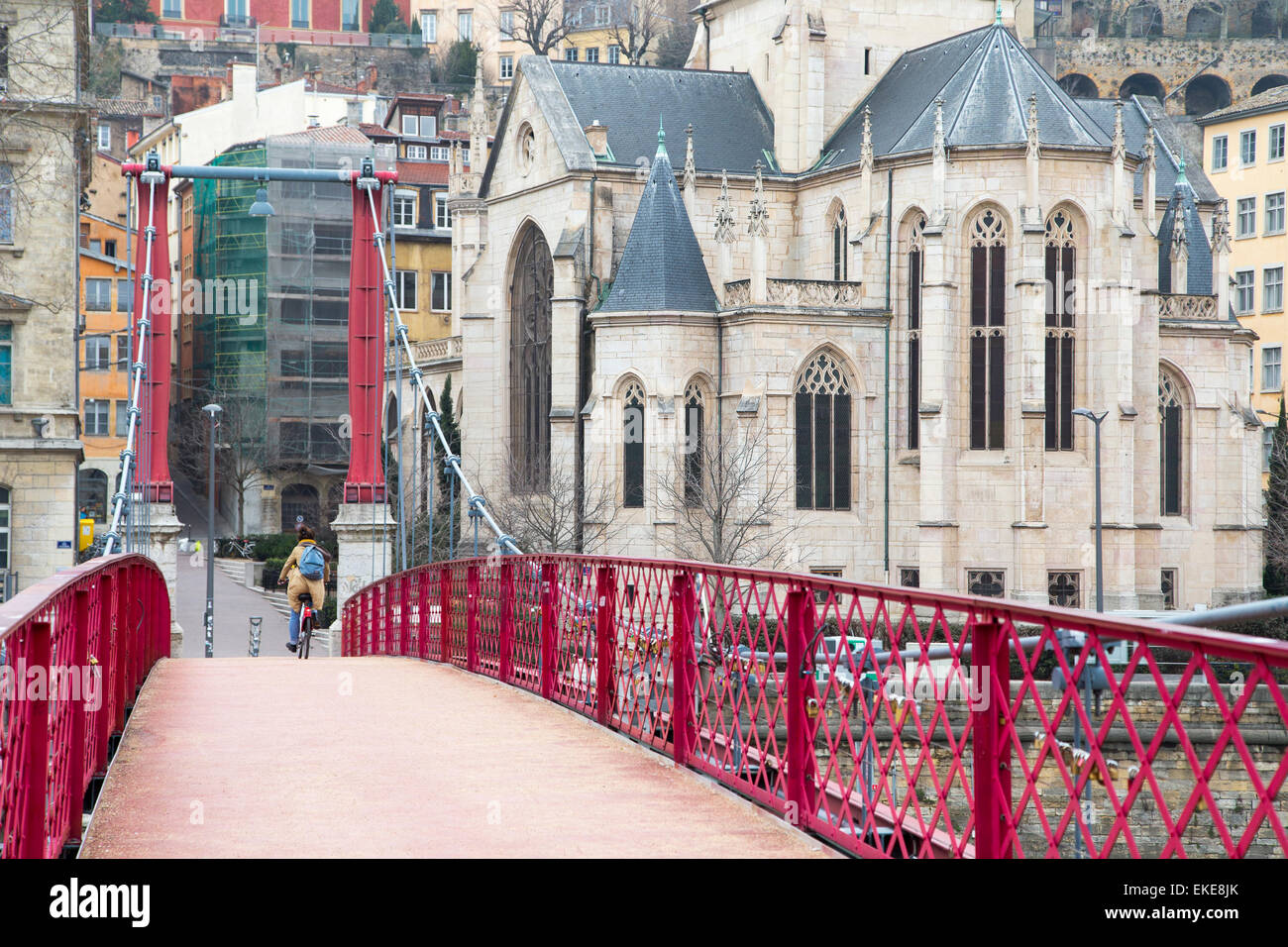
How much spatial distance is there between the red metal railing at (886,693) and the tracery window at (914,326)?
99.5 ft

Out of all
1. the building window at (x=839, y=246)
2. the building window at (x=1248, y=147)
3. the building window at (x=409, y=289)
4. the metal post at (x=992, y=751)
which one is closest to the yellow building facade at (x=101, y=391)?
the building window at (x=409, y=289)

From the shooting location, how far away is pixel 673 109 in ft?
163

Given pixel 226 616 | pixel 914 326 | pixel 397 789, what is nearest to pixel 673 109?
pixel 914 326

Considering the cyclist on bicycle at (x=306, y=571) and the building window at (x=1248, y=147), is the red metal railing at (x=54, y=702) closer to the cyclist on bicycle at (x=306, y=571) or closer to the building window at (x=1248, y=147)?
the cyclist on bicycle at (x=306, y=571)

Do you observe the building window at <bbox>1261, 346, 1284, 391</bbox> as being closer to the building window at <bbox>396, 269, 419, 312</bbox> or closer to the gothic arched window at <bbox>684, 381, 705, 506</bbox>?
the gothic arched window at <bbox>684, 381, 705, 506</bbox>

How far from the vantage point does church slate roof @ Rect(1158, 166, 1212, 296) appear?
50.7m

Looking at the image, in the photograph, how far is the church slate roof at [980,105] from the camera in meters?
42.5

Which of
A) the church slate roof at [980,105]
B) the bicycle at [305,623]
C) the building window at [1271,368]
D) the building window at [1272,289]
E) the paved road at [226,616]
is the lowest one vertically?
the paved road at [226,616]

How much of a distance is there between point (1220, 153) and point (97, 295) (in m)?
47.0

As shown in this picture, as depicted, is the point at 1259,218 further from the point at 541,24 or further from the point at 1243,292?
the point at 541,24

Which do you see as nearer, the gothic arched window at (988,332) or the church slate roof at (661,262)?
the gothic arched window at (988,332)
